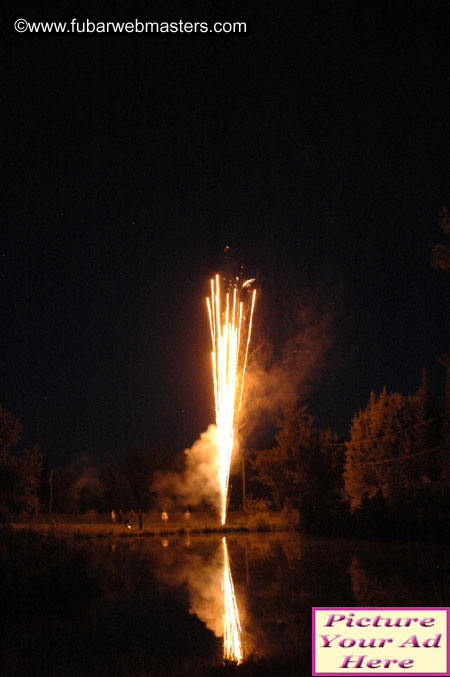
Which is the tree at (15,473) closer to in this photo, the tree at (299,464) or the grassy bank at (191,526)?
the grassy bank at (191,526)

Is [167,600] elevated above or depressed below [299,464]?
below

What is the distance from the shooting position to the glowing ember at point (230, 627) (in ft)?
28.0

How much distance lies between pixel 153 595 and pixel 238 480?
58.5m

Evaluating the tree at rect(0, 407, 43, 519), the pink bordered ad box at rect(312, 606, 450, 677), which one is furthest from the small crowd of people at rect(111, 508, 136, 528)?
the pink bordered ad box at rect(312, 606, 450, 677)

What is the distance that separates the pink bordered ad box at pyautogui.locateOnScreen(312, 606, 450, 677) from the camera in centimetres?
655

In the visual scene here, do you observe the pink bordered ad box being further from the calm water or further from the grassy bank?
the grassy bank

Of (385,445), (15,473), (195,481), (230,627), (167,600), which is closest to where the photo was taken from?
(230,627)

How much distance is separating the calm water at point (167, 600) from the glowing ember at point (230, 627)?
4.4 inches

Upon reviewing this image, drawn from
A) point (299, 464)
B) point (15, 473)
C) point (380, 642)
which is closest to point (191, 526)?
point (299, 464)

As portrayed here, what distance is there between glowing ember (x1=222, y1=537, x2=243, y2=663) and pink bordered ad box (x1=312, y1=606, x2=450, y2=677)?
4.47 feet

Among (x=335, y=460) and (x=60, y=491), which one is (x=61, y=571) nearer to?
(x=335, y=460)

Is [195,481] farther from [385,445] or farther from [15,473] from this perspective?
[15,473]

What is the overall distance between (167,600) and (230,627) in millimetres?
3586

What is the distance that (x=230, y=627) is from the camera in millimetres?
10547
